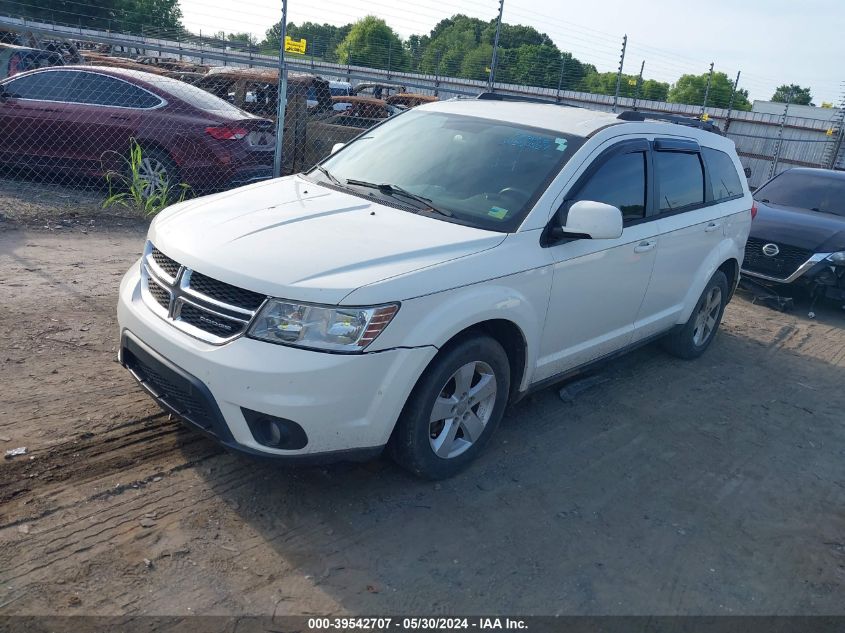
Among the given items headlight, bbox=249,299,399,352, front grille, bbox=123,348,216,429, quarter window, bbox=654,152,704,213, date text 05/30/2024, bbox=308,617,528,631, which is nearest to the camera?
date text 05/30/2024, bbox=308,617,528,631

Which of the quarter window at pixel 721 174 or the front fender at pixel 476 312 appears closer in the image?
the front fender at pixel 476 312

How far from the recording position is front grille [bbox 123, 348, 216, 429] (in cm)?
313

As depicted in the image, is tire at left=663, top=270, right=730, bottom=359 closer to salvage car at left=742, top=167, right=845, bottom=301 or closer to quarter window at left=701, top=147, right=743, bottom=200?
quarter window at left=701, top=147, right=743, bottom=200

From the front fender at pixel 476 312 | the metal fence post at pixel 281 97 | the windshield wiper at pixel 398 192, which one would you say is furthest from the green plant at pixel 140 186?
the front fender at pixel 476 312

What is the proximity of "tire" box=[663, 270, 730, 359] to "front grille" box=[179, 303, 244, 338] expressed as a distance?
3831mm

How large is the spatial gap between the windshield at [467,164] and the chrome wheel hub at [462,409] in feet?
2.62

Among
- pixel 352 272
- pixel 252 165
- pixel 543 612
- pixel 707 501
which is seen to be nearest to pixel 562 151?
pixel 352 272

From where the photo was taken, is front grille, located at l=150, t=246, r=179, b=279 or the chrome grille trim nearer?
the chrome grille trim

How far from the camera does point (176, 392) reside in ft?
10.8

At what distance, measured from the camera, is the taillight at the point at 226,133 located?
8398mm

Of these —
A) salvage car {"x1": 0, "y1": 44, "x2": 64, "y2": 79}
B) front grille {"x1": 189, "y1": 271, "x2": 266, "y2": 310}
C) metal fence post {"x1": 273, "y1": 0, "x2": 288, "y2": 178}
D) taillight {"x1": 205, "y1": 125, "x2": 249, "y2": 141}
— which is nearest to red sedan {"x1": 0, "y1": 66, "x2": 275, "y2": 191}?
taillight {"x1": 205, "y1": 125, "x2": 249, "y2": 141}

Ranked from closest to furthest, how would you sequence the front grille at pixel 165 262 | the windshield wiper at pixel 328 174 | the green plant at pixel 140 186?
the front grille at pixel 165 262 → the windshield wiper at pixel 328 174 → the green plant at pixel 140 186

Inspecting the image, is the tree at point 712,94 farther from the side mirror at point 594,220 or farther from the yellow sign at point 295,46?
the side mirror at point 594,220

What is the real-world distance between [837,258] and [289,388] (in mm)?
7275
